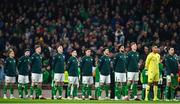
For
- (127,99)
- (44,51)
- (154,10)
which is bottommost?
(127,99)

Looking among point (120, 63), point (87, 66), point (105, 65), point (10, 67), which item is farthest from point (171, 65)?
point (10, 67)

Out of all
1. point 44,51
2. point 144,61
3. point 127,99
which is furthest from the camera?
point 44,51

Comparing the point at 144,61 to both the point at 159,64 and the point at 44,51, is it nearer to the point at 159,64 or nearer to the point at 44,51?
the point at 159,64

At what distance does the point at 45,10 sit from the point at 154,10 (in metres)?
6.17

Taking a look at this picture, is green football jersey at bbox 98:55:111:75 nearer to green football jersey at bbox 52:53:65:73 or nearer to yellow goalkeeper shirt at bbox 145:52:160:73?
green football jersey at bbox 52:53:65:73

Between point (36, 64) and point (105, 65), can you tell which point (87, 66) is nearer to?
point (105, 65)

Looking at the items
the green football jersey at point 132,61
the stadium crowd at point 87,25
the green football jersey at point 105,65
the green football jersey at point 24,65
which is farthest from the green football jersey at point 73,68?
the stadium crowd at point 87,25

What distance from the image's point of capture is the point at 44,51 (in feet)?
128

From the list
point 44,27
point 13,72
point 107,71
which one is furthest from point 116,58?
point 44,27

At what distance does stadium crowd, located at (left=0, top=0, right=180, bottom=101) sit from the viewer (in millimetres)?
40656

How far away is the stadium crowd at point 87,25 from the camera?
40656 millimetres

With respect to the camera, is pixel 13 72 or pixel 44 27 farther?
pixel 44 27

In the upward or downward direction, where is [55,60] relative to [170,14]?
downward

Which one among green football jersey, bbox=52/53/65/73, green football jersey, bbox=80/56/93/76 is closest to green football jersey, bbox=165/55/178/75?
green football jersey, bbox=80/56/93/76
